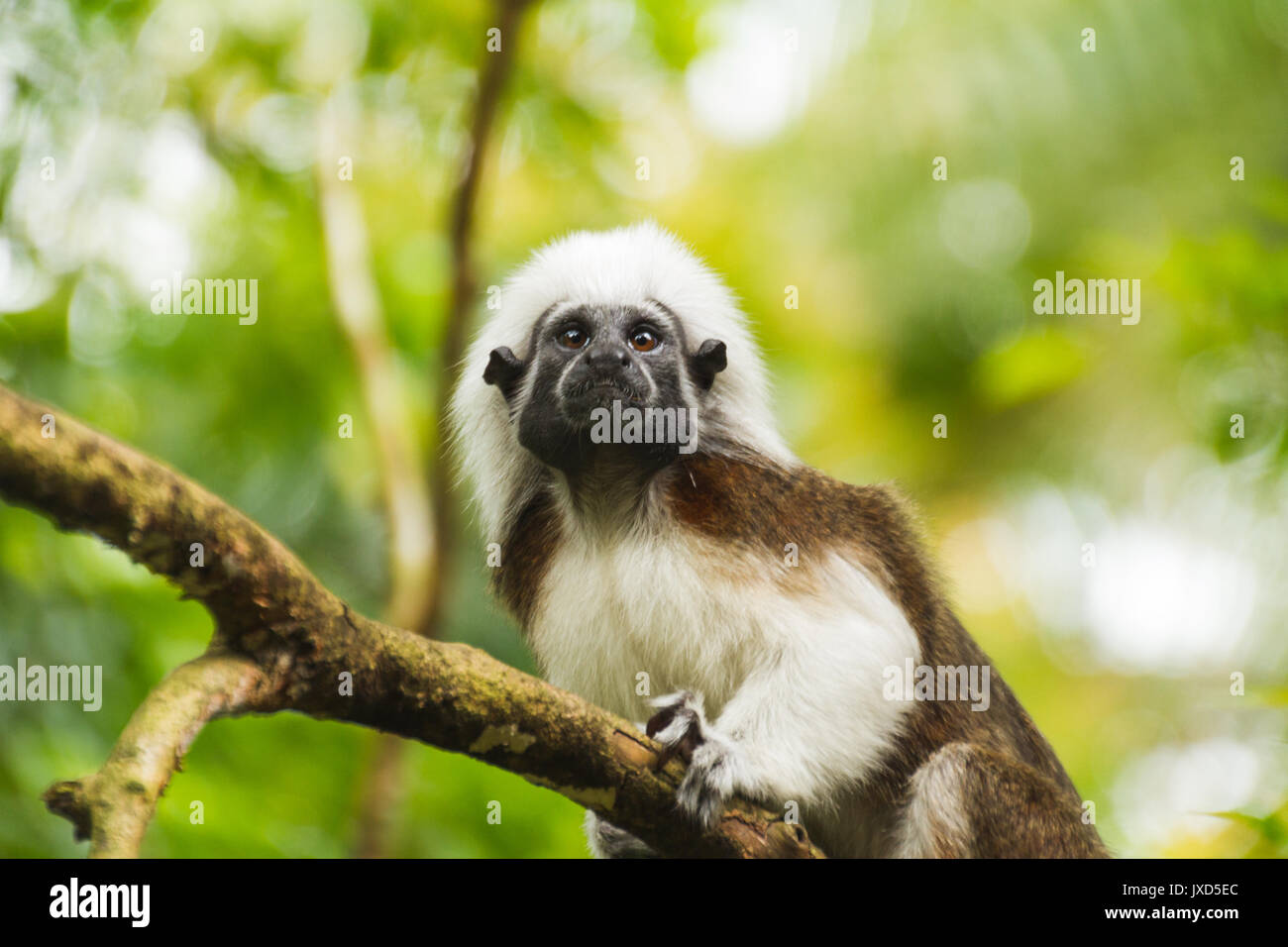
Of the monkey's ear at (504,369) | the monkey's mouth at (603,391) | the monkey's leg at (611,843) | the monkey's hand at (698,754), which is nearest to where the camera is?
the monkey's hand at (698,754)

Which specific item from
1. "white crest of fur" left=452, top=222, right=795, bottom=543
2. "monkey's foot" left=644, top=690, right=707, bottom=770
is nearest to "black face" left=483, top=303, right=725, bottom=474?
"white crest of fur" left=452, top=222, right=795, bottom=543

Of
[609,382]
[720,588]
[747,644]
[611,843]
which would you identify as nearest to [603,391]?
[609,382]

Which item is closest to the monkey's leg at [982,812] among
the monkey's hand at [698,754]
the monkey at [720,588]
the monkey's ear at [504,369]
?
the monkey at [720,588]

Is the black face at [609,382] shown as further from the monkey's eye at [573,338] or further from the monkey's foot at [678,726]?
the monkey's foot at [678,726]

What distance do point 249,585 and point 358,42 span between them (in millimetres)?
5432

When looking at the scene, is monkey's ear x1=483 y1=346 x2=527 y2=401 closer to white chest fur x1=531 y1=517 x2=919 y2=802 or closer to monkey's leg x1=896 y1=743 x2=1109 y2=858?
white chest fur x1=531 y1=517 x2=919 y2=802

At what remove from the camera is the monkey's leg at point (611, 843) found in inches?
198

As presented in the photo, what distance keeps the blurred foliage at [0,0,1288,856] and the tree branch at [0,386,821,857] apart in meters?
1.77

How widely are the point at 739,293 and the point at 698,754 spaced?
6.38 m

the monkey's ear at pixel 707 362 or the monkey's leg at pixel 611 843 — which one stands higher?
the monkey's ear at pixel 707 362

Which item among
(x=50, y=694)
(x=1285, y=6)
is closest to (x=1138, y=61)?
Answer: (x=1285, y=6)

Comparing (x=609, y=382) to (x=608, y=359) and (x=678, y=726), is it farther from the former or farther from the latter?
(x=678, y=726)

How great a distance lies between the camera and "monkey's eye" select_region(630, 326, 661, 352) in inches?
194
